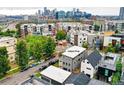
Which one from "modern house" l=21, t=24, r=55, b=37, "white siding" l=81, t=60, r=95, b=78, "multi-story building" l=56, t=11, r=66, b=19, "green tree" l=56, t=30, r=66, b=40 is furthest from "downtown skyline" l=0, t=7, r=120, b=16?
"white siding" l=81, t=60, r=95, b=78

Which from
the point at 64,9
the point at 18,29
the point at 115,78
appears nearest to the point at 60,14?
the point at 64,9

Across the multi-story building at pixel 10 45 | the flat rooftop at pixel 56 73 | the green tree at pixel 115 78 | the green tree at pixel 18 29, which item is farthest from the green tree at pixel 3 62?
the green tree at pixel 115 78

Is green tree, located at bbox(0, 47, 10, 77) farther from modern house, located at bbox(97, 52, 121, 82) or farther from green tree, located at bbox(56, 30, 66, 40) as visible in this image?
modern house, located at bbox(97, 52, 121, 82)

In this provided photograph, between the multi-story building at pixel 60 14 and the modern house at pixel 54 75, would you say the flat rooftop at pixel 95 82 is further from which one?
the multi-story building at pixel 60 14
